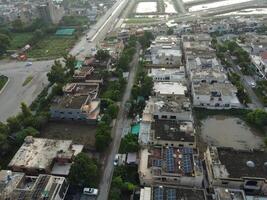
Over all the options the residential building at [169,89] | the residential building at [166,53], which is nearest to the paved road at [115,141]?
the residential building at [166,53]

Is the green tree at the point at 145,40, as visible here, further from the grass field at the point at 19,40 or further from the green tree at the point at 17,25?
the green tree at the point at 17,25

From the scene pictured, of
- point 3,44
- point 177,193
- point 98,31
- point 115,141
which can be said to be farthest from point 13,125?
point 98,31

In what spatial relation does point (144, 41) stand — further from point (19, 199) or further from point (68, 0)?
point (68, 0)

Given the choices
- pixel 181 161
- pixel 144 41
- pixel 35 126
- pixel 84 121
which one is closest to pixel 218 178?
pixel 181 161

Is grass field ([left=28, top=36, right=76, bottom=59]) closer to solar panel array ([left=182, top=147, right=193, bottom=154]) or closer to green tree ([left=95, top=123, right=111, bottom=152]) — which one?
green tree ([left=95, top=123, right=111, bottom=152])

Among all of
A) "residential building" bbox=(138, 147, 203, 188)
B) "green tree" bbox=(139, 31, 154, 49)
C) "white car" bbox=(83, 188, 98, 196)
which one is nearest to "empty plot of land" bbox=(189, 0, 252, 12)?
"green tree" bbox=(139, 31, 154, 49)
